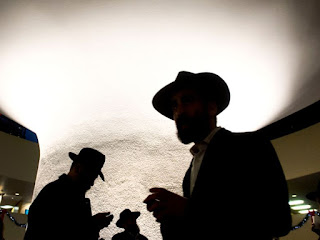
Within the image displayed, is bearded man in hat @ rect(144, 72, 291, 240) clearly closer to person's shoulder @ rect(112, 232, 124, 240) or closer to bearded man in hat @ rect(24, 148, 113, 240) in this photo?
bearded man in hat @ rect(24, 148, 113, 240)

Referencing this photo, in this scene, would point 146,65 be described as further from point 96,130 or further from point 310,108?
point 310,108

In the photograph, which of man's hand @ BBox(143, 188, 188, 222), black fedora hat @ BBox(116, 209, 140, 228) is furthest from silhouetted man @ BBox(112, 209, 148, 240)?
man's hand @ BBox(143, 188, 188, 222)

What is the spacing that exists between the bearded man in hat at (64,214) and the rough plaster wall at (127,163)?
0.66m

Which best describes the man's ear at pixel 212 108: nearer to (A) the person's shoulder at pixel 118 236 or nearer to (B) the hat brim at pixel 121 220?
(B) the hat brim at pixel 121 220

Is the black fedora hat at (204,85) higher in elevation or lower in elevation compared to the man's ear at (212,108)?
higher

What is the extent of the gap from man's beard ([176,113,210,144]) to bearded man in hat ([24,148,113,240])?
0.97 metres

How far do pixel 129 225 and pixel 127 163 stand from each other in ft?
1.88

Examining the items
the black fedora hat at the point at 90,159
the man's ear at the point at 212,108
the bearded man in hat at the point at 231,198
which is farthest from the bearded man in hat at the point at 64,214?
the man's ear at the point at 212,108

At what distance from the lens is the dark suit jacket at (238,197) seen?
41.6 inches

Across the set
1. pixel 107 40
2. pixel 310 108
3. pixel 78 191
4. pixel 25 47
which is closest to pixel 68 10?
pixel 107 40

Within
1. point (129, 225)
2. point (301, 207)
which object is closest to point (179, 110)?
point (129, 225)

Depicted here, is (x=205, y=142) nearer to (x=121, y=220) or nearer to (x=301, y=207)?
(x=121, y=220)

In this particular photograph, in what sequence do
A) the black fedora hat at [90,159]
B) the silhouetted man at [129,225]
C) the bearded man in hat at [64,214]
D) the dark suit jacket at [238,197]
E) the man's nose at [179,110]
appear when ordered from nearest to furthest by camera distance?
the dark suit jacket at [238,197] < the man's nose at [179,110] < the bearded man in hat at [64,214] < the black fedora hat at [90,159] < the silhouetted man at [129,225]

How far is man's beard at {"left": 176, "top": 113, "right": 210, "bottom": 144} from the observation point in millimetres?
1425
